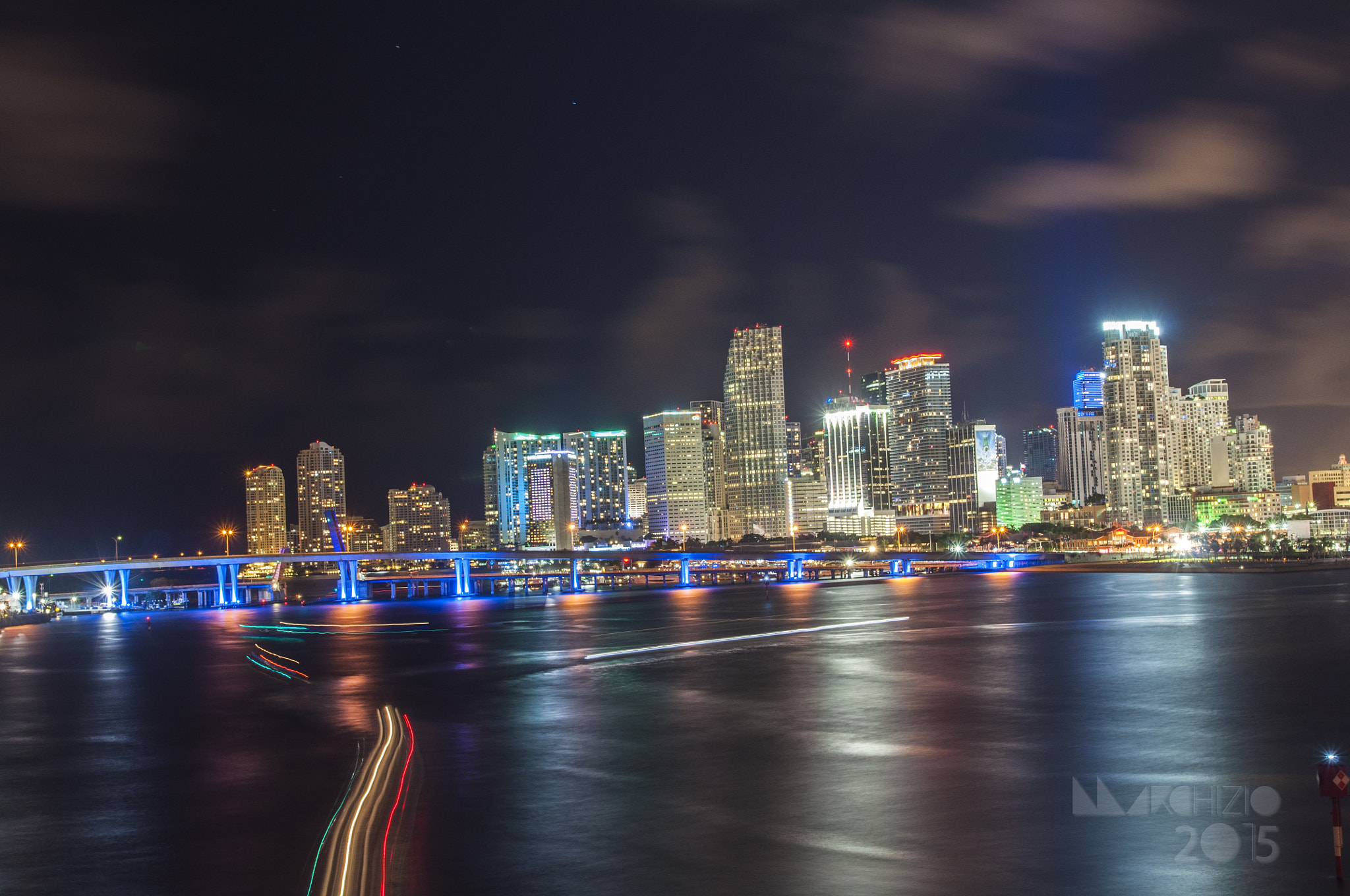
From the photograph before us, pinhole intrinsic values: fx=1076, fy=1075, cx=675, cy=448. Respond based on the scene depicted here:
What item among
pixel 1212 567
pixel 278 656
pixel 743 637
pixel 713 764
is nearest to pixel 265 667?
pixel 278 656

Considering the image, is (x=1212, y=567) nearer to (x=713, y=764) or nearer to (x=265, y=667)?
(x=265, y=667)

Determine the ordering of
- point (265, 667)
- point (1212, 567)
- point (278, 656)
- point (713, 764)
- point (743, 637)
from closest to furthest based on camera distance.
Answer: point (713, 764) → point (265, 667) → point (278, 656) → point (743, 637) → point (1212, 567)

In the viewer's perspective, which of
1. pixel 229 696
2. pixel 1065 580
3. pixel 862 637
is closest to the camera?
pixel 229 696

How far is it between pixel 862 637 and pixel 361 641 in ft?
105

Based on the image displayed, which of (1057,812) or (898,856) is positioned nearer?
(898,856)

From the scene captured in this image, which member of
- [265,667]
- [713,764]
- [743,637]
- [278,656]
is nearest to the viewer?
[713,764]

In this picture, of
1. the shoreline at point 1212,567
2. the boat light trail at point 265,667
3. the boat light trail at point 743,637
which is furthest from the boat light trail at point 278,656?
the shoreline at point 1212,567

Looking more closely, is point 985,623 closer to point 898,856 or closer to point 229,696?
point 229,696

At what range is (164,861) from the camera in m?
16.7

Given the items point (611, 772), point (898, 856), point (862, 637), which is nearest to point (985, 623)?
point (862, 637)

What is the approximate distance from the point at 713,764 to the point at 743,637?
124 feet

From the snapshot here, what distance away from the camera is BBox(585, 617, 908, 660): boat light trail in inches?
2044

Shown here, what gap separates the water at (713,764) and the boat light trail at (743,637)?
1.98 meters

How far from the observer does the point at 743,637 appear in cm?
6047
